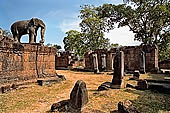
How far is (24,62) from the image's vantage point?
9312 mm

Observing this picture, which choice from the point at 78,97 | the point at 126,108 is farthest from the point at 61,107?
the point at 126,108

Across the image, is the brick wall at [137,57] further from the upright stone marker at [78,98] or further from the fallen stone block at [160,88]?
the upright stone marker at [78,98]

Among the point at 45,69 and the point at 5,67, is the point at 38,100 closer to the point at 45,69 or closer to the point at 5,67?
the point at 5,67

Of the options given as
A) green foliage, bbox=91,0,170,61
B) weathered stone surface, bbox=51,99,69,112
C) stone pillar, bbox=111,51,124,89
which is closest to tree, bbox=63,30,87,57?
green foliage, bbox=91,0,170,61

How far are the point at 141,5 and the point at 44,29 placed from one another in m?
16.7

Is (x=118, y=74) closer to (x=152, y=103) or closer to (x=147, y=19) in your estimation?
(x=152, y=103)

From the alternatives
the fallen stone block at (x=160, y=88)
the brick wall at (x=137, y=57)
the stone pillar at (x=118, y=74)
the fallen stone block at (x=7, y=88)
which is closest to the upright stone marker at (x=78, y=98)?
the stone pillar at (x=118, y=74)

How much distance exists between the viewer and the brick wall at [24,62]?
8.05m

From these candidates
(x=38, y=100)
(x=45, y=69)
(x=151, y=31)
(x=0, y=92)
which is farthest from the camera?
(x=151, y=31)

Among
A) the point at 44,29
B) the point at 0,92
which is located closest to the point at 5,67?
the point at 0,92

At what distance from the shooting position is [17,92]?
741cm

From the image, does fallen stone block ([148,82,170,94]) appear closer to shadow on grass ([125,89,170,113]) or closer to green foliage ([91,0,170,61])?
shadow on grass ([125,89,170,113])

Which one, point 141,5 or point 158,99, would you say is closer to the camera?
point 158,99

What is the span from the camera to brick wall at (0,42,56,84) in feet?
26.4
